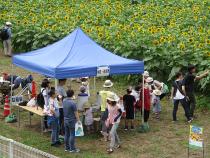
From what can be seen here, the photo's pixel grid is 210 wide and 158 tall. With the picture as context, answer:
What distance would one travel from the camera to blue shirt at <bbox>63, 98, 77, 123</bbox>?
12945 millimetres

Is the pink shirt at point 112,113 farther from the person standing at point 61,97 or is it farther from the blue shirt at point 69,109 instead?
the person standing at point 61,97

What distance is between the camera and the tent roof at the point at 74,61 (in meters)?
14.2

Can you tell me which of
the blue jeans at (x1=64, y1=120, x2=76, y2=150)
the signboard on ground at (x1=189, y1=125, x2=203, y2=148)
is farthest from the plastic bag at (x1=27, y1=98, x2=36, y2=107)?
the signboard on ground at (x1=189, y1=125, x2=203, y2=148)

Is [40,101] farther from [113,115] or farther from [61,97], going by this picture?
[113,115]

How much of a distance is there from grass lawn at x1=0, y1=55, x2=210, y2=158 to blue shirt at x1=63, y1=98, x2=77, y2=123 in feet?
2.93

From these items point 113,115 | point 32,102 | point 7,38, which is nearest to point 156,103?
point 113,115

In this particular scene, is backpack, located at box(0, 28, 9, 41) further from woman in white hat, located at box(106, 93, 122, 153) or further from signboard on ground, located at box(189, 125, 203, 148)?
signboard on ground, located at box(189, 125, 203, 148)

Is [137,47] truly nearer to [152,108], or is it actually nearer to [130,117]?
[152,108]

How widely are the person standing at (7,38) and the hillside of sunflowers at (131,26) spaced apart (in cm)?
45

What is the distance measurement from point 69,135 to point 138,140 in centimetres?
201

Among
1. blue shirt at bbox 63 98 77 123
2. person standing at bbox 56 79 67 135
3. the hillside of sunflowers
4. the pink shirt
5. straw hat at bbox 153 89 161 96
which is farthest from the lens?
the hillside of sunflowers

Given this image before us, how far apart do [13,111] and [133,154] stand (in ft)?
16.4

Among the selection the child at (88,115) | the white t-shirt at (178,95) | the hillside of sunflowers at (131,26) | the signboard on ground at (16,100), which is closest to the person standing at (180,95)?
the white t-shirt at (178,95)

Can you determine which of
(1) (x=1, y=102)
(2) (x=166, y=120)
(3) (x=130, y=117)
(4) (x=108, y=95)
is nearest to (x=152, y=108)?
(2) (x=166, y=120)
